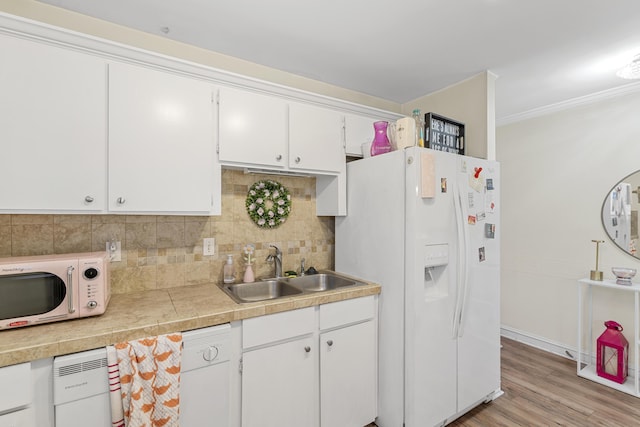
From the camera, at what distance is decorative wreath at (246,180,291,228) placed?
7.51 feet

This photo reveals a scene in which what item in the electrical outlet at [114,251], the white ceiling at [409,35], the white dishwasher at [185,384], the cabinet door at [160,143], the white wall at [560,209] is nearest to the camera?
the white dishwasher at [185,384]

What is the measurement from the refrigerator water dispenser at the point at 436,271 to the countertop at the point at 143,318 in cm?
37

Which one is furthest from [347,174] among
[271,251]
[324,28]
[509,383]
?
[509,383]

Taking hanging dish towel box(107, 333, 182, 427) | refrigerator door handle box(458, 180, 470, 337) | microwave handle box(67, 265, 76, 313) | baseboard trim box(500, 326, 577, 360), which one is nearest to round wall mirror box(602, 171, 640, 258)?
baseboard trim box(500, 326, 577, 360)

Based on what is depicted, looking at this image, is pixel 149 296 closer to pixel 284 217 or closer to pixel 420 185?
pixel 284 217

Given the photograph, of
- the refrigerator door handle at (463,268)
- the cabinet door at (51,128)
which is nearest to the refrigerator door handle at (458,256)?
the refrigerator door handle at (463,268)

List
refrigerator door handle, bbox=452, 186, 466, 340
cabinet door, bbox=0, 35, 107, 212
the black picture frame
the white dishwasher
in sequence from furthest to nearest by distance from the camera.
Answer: the black picture frame < refrigerator door handle, bbox=452, 186, 466, 340 < cabinet door, bbox=0, 35, 107, 212 < the white dishwasher

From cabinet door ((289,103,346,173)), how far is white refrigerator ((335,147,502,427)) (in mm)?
193

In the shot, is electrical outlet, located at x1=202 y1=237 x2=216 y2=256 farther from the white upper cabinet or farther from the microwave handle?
the microwave handle

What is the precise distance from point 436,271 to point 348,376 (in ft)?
2.94

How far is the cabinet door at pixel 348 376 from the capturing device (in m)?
1.86

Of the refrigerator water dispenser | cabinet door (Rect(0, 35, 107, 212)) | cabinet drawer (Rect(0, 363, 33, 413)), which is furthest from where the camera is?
→ the refrigerator water dispenser

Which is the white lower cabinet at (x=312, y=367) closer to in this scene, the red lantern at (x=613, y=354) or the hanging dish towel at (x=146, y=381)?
the hanging dish towel at (x=146, y=381)

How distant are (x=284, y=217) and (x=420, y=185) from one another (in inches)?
42.3
